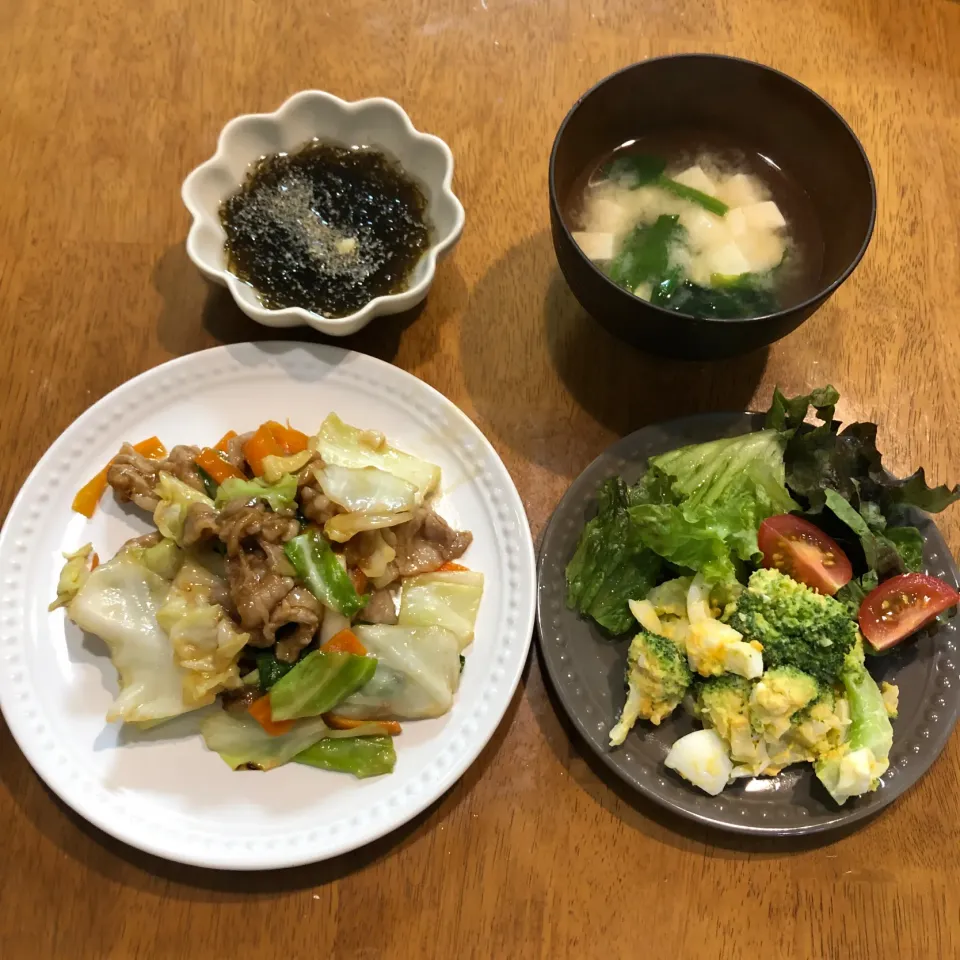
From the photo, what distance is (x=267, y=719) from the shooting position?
139 centimetres

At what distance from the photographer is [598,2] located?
2.09 meters

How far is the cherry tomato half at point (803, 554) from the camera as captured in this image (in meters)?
1.45

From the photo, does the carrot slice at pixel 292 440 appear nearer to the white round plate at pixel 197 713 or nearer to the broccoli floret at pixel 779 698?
the white round plate at pixel 197 713

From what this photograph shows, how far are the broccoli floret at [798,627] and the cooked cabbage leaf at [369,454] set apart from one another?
2.17 ft

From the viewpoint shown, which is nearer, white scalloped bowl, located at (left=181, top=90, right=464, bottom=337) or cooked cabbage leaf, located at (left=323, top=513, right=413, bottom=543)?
cooked cabbage leaf, located at (left=323, top=513, right=413, bottom=543)

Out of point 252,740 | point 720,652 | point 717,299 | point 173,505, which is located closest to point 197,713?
point 252,740

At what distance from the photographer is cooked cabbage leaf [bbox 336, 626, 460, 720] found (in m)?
1.42

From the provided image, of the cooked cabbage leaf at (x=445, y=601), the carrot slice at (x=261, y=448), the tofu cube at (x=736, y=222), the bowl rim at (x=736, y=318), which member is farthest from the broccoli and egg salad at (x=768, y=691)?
the carrot slice at (x=261, y=448)

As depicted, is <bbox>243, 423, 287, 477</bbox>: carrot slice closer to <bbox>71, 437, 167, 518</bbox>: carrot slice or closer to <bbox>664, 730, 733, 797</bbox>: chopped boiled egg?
<bbox>71, 437, 167, 518</bbox>: carrot slice

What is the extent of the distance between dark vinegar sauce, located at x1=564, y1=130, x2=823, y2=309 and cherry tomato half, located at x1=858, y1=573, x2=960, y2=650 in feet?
1.92

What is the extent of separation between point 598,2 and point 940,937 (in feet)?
7.65

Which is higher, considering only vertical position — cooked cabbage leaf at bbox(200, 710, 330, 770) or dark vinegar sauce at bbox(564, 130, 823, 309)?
dark vinegar sauce at bbox(564, 130, 823, 309)

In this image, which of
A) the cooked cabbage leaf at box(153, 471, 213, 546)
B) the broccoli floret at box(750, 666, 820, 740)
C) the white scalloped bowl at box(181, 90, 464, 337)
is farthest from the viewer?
the white scalloped bowl at box(181, 90, 464, 337)

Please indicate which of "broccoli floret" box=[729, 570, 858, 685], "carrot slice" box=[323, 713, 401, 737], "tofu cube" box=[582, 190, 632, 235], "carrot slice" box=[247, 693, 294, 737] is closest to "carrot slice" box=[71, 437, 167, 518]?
"carrot slice" box=[247, 693, 294, 737]
